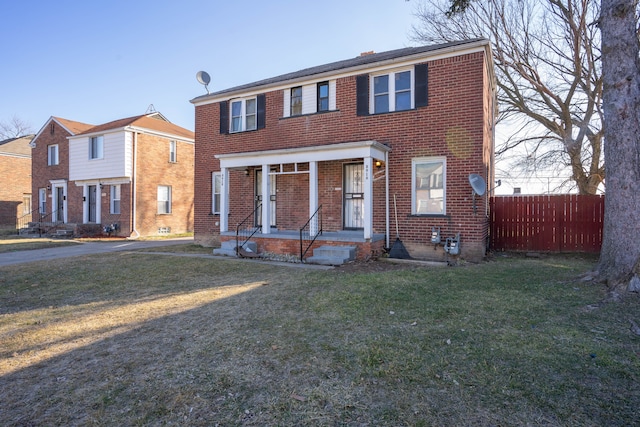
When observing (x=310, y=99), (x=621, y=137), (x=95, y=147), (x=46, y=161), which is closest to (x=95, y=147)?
(x=95, y=147)

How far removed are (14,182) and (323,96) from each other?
28058 mm

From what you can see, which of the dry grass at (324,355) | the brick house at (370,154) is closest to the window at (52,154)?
the brick house at (370,154)

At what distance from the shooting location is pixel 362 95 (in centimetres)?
1077

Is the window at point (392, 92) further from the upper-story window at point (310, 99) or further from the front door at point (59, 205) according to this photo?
the front door at point (59, 205)

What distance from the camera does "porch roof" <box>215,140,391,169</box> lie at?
374 inches

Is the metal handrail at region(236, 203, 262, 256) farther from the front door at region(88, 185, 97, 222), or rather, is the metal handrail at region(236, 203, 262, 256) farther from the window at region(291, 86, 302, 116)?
the front door at region(88, 185, 97, 222)

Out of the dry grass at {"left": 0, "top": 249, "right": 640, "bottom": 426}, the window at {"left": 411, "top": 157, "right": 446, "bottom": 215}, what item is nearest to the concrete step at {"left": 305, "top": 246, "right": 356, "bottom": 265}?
the window at {"left": 411, "top": 157, "right": 446, "bottom": 215}

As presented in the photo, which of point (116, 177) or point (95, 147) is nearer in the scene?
point (116, 177)

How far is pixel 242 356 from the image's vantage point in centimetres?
373

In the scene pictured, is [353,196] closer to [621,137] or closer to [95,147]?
[621,137]

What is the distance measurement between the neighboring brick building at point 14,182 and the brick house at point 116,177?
6.76 meters

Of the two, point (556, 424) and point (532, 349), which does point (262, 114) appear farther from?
point (556, 424)

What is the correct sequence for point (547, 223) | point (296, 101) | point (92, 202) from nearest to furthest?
point (547, 223) < point (296, 101) < point (92, 202)

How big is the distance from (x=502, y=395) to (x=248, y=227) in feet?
34.4
